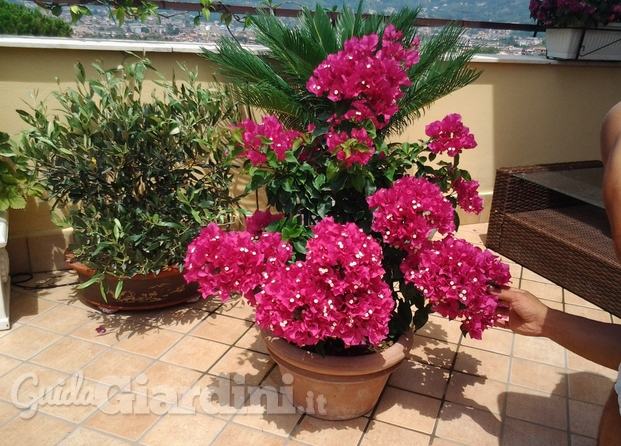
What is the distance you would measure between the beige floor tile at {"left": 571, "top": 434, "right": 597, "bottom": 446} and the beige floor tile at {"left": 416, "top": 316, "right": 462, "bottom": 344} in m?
0.73

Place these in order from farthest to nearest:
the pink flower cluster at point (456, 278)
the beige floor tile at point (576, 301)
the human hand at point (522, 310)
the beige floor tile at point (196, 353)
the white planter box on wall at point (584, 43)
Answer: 1. the white planter box on wall at point (584, 43)
2. the beige floor tile at point (576, 301)
3. the beige floor tile at point (196, 353)
4. the human hand at point (522, 310)
5. the pink flower cluster at point (456, 278)

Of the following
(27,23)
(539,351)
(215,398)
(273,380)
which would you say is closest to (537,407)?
(539,351)

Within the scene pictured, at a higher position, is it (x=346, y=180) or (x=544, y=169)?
(x=346, y=180)

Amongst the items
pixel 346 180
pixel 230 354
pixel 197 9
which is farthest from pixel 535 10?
pixel 230 354

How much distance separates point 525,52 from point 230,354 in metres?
3.42

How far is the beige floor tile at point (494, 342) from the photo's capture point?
2621mm

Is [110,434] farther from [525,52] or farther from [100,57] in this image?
[525,52]

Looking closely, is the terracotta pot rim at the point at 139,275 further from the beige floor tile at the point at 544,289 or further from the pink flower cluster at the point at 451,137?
the beige floor tile at the point at 544,289

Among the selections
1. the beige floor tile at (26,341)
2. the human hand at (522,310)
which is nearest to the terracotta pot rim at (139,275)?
the beige floor tile at (26,341)

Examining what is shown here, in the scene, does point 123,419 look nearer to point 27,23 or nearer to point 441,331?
point 441,331

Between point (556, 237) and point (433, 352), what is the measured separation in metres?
1.26

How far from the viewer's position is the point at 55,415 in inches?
81.5

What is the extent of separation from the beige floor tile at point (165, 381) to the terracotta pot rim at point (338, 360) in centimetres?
52

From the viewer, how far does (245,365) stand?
242 cm
